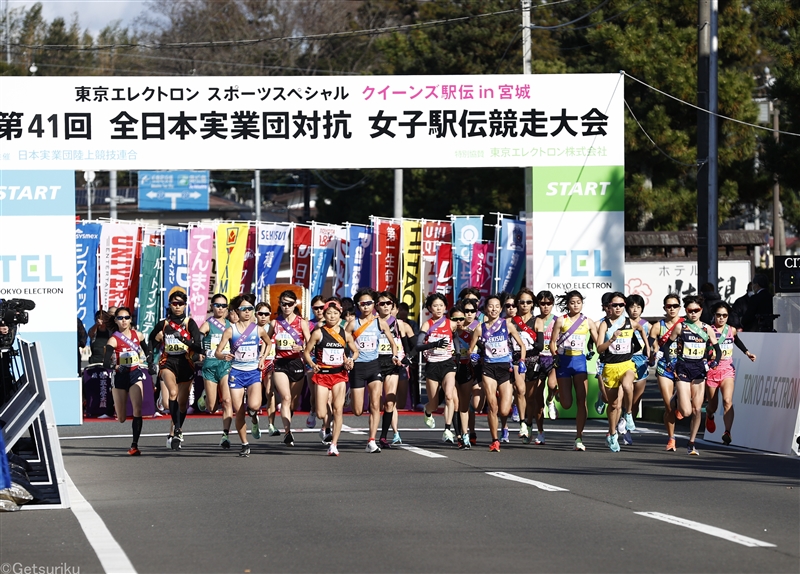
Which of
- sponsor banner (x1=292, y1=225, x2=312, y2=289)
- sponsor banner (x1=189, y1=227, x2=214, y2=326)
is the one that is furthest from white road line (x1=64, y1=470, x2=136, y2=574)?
sponsor banner (x1=292, y1=225, x2=312, y2=289)

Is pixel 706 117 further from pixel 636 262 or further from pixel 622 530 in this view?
pixel 622 530

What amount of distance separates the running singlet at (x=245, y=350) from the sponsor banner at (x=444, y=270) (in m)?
12.2

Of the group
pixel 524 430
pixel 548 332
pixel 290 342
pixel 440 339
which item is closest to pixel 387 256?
pixel 290 342

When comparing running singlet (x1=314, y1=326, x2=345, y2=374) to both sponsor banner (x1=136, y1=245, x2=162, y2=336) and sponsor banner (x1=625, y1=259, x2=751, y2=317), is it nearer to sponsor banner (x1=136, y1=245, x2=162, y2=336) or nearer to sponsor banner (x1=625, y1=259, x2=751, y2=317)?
sponsor banner (x1=136, y1=245, x2=162, y2=336)

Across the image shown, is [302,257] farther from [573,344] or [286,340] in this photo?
[573,344]

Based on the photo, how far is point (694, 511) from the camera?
10906 mm

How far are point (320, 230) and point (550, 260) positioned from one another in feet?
26.3

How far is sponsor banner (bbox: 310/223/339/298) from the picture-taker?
28734 millimetres

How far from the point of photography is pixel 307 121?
21.4m

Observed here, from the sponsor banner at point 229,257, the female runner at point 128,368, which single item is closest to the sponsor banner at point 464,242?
the sponsor banner at point 229,257

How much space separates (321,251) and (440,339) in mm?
11940

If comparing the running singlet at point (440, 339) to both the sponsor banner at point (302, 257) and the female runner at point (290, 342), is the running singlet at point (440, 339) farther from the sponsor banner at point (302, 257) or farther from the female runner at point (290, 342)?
the sponsor banner at point (302, 257)

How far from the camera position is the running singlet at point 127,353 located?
1680cm

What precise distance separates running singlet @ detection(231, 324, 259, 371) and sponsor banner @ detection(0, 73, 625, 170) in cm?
531
